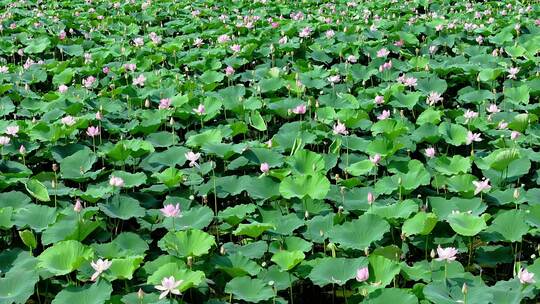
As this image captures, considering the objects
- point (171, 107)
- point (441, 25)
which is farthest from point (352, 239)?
point (441, 25)

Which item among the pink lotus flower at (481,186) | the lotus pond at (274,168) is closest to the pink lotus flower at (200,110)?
the lotus pond at (274,168)

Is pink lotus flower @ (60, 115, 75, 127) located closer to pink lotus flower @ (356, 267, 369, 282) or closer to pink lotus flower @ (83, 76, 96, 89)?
pink lotus flower @ (83, 76, 96, 89)

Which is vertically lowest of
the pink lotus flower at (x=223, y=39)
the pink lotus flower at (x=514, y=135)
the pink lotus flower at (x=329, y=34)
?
the pink lotus flower at (x=329, y=34)

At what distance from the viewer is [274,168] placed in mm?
3594

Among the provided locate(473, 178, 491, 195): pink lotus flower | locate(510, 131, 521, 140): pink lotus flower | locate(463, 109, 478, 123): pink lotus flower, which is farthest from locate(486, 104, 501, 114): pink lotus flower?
locate(473, 178, 491, 195): pink lotus flower

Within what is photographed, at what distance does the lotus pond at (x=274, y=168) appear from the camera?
260 centimetres

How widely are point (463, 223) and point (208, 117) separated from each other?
1.86 metres

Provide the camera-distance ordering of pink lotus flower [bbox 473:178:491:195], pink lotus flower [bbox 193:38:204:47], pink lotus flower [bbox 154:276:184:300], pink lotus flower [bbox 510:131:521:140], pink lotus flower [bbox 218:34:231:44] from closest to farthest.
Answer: pink lotus flower [bbox 154:276:184:300], pink lotus flower [bbox 473:178:491:195], pink lotus flower [bbox 510:131:521:140], pink lotus flower [bbox 218:34:231:44], pink lotus flower [bbox 193:38:204:47]

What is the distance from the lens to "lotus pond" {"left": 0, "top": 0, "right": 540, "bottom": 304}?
260 cm

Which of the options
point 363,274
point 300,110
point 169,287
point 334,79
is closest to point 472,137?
point 300,110

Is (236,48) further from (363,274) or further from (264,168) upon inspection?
(363,274)

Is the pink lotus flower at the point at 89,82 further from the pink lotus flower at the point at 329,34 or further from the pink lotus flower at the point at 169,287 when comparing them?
the pink lotus flower at the point at 169,287

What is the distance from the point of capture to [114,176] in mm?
3332

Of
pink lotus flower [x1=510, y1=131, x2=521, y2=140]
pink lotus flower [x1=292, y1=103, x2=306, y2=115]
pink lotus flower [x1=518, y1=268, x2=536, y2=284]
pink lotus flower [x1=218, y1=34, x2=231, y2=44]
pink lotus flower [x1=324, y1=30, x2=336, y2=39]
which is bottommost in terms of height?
pink lotus flower [x1=324, y1=30, x2=336, y2=39]
